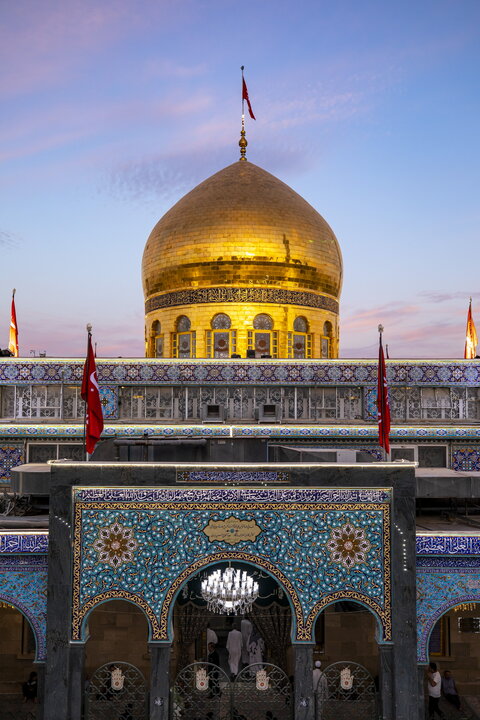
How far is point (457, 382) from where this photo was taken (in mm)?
18609

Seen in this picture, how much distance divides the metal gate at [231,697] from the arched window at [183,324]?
42.1 ft

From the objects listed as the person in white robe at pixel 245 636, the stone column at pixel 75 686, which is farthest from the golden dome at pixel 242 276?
the stone column at pixel 75 686

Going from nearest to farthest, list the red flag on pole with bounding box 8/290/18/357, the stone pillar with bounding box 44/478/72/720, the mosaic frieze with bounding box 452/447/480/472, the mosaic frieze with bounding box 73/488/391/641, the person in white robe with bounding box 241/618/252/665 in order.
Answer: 1. the stone pillar with bounding box 44/478/72/720
2. the mosaic frieze with bounding box 73/488/391/641
3. the person in white robe with bounding box 241/618/252/665
4. the mosaic frieze with bounding box 452/447/480/472
5. the red flag on pole with bounding box 8/290/18/357

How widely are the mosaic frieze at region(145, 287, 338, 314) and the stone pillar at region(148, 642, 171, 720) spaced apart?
13463 mm

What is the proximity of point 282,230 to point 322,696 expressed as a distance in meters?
15.2

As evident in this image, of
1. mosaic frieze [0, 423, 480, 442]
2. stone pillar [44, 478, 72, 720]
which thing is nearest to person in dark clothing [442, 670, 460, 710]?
stone pillar [44, 478, 72, 720]

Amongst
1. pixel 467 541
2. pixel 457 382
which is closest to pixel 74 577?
pixel 467 541

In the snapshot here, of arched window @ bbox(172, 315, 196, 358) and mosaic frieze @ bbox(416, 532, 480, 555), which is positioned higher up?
arched window @ bbox(172, 315, 196, 358)

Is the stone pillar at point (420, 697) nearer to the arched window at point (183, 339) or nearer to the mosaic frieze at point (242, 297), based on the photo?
the arched window at point (183, 339)

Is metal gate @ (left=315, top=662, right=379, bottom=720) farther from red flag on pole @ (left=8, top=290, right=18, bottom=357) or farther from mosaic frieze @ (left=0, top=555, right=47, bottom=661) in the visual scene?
red flag on pole @ (left=8, top=290, right=18, bottom=357)

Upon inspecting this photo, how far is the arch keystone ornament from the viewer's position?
9.74 m

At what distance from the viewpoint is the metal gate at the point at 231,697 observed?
989 cm

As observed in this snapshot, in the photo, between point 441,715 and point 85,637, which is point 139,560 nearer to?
point 85,637

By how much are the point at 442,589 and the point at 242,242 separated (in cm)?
1423
